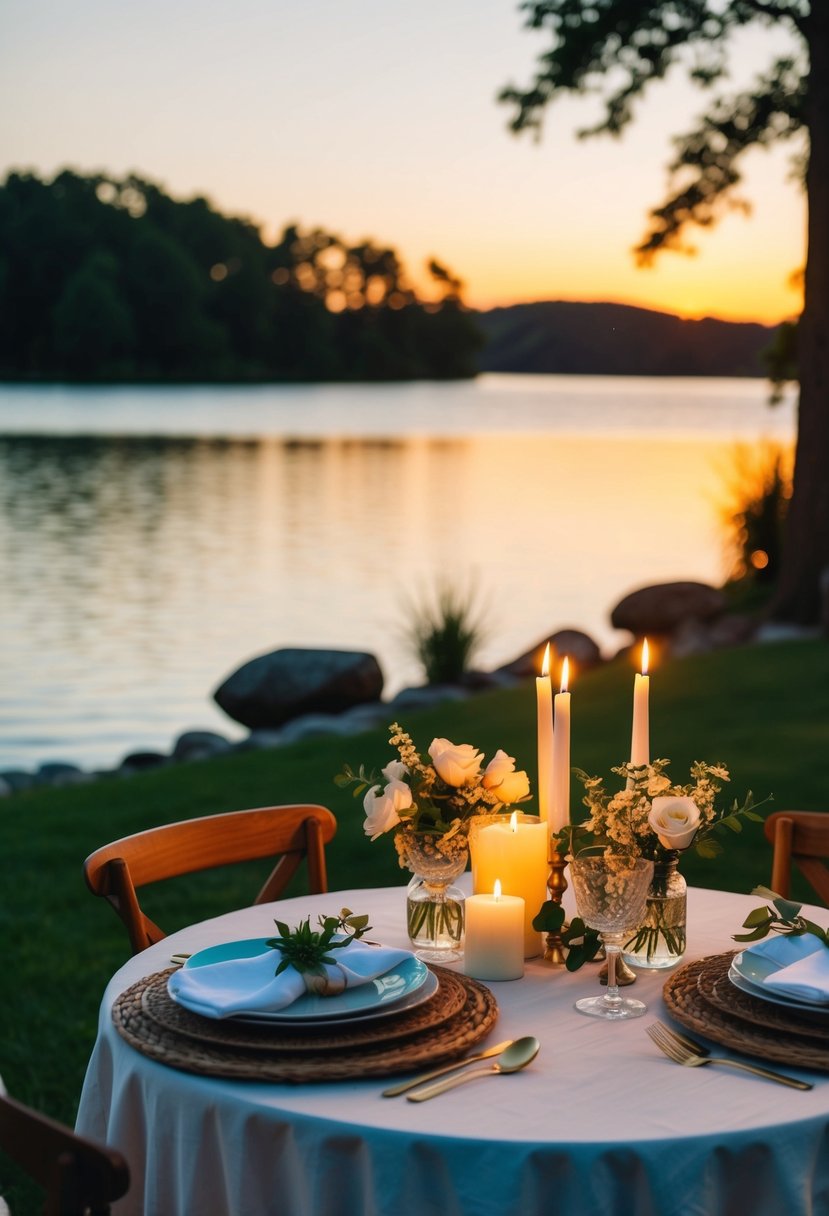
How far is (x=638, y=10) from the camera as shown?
11453 mm

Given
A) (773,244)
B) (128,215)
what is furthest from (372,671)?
(128,215)

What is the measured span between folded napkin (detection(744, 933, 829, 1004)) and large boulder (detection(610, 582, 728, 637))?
10706 millimetres

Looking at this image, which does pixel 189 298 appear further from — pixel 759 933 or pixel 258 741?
pixel 759 933

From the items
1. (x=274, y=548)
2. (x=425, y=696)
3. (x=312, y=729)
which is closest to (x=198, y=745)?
(x=312, y=729)

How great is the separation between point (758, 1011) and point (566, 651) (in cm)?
957

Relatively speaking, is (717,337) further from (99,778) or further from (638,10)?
(99,778)

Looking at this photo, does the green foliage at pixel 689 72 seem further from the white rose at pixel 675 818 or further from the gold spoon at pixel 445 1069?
the gold spoon at pixel 445 1069

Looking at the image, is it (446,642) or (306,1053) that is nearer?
(306,1053)

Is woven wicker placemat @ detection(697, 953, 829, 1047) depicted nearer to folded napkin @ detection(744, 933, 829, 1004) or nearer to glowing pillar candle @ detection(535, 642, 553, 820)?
folded napkin @ detection(744, 933, 829, 1004)

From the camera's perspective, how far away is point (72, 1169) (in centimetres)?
156

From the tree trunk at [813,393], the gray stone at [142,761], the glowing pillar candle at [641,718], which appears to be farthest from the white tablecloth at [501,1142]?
the tree trunk at [813,393]

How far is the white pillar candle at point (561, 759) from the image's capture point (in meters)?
2.26

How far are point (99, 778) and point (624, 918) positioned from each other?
6.90 m

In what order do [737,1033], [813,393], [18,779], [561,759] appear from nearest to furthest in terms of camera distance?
[737,1033] → [561,759] → [18,779] → [813,393]
